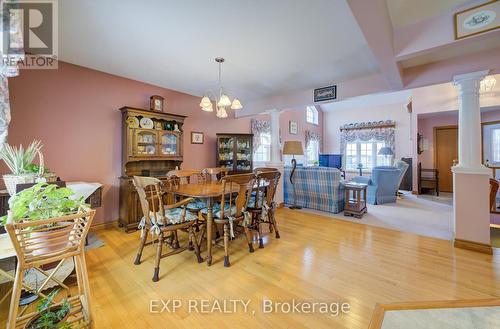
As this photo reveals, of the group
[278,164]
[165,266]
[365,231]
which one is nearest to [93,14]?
[165,266]

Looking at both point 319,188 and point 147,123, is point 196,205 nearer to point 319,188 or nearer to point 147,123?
point 147,123

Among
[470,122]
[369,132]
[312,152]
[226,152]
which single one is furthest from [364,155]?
[226,152]

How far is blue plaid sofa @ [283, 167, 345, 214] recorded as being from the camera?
408 cm

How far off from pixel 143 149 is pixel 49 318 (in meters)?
2.76

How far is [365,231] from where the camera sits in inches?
125

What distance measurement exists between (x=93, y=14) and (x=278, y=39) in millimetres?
1770

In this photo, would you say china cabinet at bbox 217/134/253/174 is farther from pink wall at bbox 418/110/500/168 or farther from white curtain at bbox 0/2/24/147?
pink wall at bbox 418/110/500/168

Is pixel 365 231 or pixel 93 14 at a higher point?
pixel 93 14


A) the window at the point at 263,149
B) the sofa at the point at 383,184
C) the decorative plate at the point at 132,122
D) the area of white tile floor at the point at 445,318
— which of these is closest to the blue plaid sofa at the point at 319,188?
the sofa at the point at 383,184

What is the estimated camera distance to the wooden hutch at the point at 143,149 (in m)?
3.20

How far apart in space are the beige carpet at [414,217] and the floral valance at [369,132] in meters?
2.79

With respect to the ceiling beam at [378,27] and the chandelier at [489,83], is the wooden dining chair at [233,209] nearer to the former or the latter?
the ceiling beam at [378,27]

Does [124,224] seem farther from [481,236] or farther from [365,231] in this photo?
[481,236]

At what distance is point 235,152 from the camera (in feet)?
15.6
